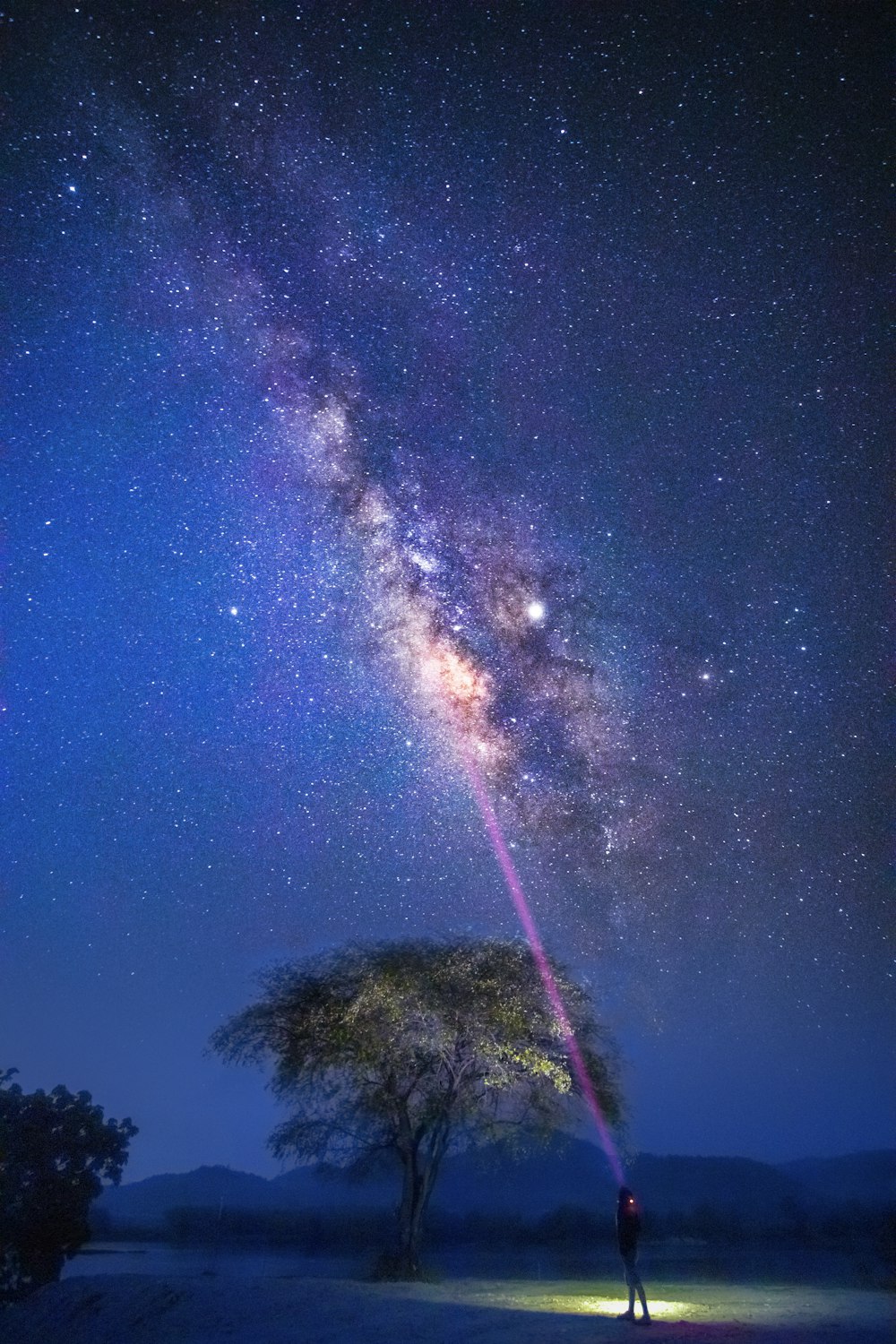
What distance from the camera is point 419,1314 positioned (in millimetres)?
17078

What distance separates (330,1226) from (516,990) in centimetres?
8968

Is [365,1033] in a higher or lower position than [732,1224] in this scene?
higher

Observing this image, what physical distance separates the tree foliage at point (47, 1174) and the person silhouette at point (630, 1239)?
31.6 meters

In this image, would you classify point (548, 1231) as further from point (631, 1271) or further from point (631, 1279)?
point (631, 1279)

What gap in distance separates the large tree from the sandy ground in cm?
424

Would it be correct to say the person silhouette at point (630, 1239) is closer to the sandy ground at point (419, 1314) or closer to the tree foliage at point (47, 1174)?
the sandy ground at point (419, 1314)

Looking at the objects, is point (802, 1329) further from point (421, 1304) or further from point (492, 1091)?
point (492, 1091)

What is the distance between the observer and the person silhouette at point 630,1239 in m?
15.5

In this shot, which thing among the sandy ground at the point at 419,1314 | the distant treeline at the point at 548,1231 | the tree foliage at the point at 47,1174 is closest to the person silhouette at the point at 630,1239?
the sandy ground at the point at 419,1314

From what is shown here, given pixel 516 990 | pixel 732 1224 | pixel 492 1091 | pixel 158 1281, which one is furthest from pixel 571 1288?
pixel 732 1224

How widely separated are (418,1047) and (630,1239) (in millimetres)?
11608

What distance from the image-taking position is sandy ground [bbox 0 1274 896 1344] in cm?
1468

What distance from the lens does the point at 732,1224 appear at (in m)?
92.6

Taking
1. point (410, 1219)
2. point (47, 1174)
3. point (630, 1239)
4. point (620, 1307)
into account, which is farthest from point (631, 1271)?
point (47, 1174)
